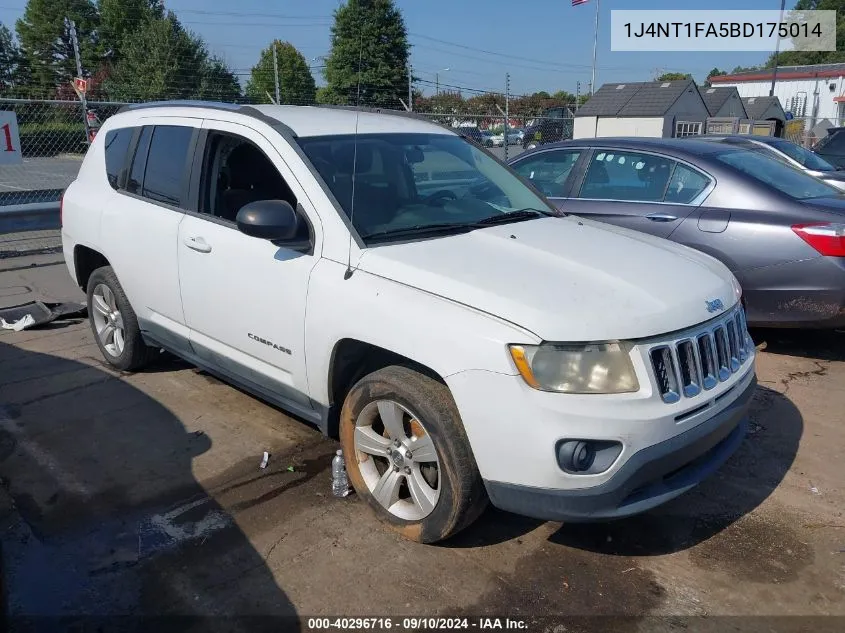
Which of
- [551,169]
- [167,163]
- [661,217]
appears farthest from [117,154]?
[661,217]

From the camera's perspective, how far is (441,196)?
3797 mm

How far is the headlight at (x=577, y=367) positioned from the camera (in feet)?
8.41

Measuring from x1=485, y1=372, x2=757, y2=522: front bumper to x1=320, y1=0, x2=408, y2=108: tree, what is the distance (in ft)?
11.6

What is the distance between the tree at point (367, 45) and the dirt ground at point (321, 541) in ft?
9.22

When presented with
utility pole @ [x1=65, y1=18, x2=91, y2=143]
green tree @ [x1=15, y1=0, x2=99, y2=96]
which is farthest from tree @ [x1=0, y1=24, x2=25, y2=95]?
utility pole @ [x1=65, y1=18, x2=91, y2=143]

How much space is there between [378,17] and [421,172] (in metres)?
2.30

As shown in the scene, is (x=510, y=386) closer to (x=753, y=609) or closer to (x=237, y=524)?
(x=753, y=609)

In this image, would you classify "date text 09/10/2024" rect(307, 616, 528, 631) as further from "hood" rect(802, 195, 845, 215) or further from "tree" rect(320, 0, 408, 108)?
"hood" rect(802, 195, 845, 215)

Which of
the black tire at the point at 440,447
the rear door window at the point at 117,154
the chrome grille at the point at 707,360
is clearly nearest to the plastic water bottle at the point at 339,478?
the black tire at the point at 440,447

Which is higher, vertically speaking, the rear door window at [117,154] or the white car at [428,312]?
the rear door window at [117,154]

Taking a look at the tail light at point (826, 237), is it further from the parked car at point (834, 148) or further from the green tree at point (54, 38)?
the green tree at point (54, 38)

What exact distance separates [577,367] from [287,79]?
26.0 m

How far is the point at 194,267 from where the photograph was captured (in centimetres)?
397

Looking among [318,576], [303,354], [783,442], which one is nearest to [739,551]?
[783,442]
